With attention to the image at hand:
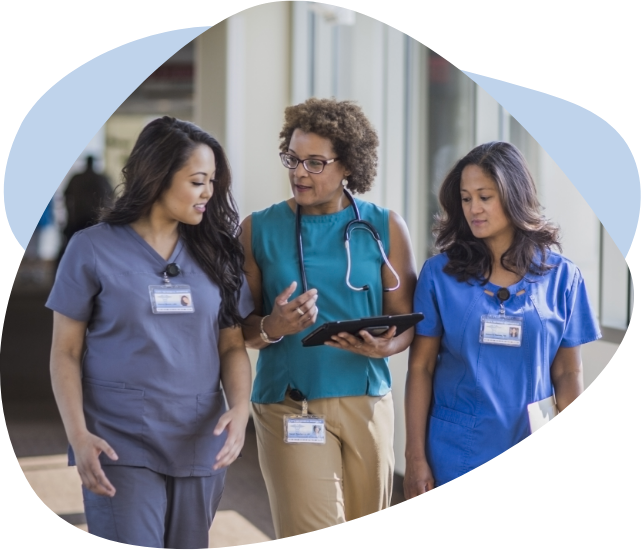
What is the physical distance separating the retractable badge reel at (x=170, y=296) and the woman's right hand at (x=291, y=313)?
0.23 meters

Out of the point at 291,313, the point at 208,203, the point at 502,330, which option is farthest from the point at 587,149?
the point at 208,203

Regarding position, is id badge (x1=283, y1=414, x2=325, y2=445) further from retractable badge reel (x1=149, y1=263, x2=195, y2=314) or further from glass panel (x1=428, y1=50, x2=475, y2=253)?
glass panel (x1=428, y1=50, x2=475, y2=253)

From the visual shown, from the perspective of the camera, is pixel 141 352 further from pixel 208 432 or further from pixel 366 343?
pixel 366 343

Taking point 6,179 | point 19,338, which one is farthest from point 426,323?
point 6,179

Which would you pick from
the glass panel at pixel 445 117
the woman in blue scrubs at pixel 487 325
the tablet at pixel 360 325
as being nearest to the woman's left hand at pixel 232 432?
the tablet at pixel 360 325

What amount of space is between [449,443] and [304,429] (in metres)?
0.43

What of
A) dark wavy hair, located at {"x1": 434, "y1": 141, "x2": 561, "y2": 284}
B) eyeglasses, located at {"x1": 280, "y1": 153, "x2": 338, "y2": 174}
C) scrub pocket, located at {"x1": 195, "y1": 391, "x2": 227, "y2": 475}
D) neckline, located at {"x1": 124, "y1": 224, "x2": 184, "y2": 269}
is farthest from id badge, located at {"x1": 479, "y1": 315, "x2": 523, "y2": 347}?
neckline, located at {"x1": 124, "y1": 224, "x2": 184, "y2": 269}

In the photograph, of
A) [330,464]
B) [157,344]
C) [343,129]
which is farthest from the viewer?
[330,464]

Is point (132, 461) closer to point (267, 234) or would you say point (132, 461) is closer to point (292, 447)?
point (292, 447)

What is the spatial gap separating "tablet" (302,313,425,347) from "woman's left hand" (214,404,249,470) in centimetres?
26

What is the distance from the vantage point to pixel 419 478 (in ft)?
7.29

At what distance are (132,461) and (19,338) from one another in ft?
1.48

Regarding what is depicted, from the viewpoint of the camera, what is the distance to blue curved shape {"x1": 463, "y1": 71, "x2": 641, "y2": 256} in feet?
7.52

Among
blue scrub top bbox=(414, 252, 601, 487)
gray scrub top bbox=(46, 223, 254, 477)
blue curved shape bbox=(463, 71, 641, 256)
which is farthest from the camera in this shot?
blue curved shape bbox=(463, 71, 641, 256)
